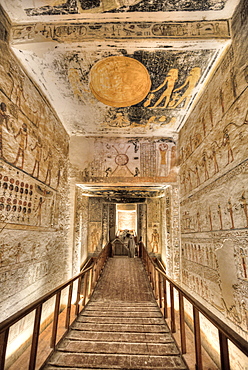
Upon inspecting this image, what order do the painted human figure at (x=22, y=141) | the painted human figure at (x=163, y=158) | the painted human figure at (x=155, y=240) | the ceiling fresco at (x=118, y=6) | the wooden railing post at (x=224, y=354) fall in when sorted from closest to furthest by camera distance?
the wooden railing post at (x=224, y=354), the ceiling fresco at (x=118, y=6), the painted human figure at (x=22, y=141), the painted human figure at (x=163, y=158), the painted human figure at (x=155, y=240)

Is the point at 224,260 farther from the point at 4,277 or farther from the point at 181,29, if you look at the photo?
the point at 181,29

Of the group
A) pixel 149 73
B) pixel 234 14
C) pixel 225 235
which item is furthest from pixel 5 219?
pixel 234 14

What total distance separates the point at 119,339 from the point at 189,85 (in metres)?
4.28

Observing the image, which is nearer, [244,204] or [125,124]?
[244,204]

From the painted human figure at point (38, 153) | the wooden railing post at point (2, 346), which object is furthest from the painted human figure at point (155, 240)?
the wooden railing post at point (2, 346)

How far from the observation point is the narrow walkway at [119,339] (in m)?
2.10

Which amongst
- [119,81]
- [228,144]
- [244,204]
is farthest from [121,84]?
[244,204]

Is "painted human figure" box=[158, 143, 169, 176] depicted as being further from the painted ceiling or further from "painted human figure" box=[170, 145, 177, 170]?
the painted ceiling

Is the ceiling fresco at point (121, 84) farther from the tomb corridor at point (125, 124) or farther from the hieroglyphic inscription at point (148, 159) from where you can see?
the hieroglyphic inscription at point (148, 159)

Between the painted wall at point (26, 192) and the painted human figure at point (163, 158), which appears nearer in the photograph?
the painted wall at point (26, 192)

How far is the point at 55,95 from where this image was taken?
163 inches

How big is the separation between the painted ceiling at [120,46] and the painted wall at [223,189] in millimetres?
373

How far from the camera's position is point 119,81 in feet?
12.1

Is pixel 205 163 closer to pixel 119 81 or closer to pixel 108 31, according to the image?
pixel 119 81
